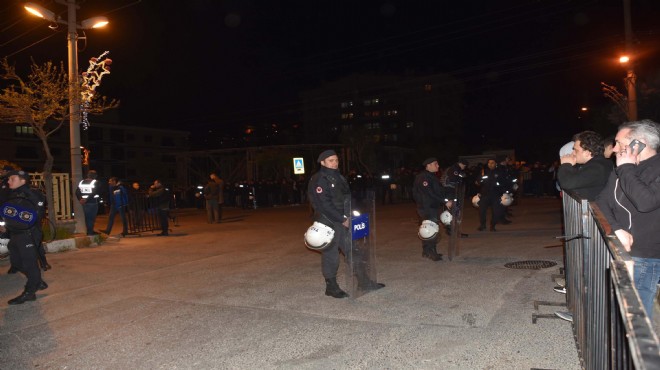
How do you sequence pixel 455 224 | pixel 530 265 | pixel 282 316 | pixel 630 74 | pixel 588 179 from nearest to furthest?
pixel 588 179 < pixel 282 316 < pixel 530 265 < pixel 455 224 < pixel 630 74

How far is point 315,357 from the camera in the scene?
4.63 meters

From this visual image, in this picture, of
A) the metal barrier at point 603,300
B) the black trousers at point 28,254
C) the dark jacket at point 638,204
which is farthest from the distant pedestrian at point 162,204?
the dark jacket at point 638,204

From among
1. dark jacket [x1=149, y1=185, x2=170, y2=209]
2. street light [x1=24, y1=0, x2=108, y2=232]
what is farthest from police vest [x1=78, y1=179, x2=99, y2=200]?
dark jacket [x1=149, y1=185, x2=170, y2=209]

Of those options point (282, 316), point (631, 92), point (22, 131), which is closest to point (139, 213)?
point (282, 316)

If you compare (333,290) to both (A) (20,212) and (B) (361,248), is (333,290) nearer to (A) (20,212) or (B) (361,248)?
(B) (361,248)

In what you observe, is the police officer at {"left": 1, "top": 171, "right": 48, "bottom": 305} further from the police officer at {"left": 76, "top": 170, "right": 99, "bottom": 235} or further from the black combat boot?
the police officer at {"left": 76, "top": 170, "right": 99, "bottom": 235}

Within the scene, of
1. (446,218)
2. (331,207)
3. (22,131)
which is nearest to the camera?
(331,207)

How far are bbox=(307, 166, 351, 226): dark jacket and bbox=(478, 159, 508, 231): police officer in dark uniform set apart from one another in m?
7.19

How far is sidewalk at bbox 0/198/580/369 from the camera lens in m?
4.65

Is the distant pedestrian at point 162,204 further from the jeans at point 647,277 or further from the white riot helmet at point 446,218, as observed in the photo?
the jeans at point 647,277

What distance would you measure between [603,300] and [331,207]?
388cm

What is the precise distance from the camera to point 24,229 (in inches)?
280

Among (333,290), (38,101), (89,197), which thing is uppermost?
(38,101)

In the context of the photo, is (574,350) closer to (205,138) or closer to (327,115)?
(205,138)
